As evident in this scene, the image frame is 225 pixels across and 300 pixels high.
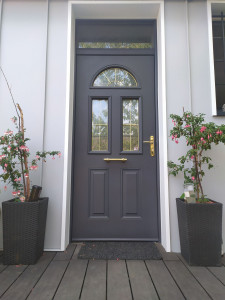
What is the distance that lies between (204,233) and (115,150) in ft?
3.91

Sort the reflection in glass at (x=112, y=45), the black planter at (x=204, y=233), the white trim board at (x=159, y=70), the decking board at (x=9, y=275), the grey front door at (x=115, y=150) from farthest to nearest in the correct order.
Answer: the reflection in glass at (x=112, y=45) → the grey front door at (x=115, y=150) → the white trim board at (x=159, y=70) → the black planter at (x=204, y=233) → the decking board at (x=9, y=275)

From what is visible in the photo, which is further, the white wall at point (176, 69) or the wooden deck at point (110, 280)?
the white wall at point (176, 69)

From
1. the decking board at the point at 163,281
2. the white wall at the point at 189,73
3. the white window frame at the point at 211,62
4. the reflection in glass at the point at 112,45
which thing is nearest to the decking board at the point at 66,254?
the decking board at the point at 163,281

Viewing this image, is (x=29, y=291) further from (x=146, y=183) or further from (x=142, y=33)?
(x=142, y=33)

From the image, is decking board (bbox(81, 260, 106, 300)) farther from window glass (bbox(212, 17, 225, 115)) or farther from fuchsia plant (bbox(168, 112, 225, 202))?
window glass (bbox(212, 17, 225, 115))

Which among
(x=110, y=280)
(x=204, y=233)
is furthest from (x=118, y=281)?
(x=204, y=233)

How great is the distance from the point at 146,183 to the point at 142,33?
6.04 feet

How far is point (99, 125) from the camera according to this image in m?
2.35

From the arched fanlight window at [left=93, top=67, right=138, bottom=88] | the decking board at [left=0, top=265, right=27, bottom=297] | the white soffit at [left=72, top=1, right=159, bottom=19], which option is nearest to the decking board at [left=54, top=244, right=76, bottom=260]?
the decking board at [left=0, top=265, right=27, bottom=297]

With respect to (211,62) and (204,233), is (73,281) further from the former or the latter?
(211,62)

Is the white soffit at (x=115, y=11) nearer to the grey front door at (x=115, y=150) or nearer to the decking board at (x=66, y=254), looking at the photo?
the grey front door at (x=115, y=150)

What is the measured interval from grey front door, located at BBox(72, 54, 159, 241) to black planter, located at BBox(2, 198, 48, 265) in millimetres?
568

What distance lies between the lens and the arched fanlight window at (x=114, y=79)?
2383 millimetres

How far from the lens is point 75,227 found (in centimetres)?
220
